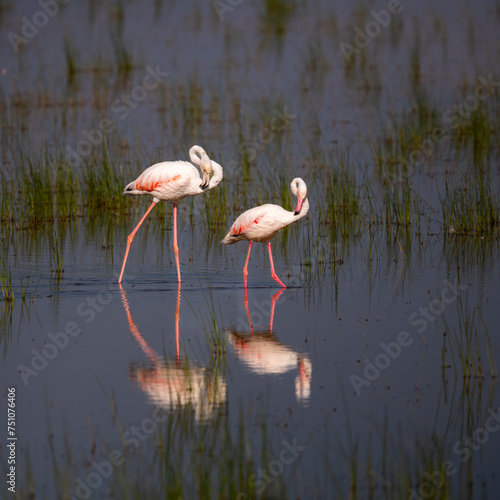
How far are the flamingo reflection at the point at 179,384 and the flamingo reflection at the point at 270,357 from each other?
43cm

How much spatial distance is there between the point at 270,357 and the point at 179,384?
0.92 metres

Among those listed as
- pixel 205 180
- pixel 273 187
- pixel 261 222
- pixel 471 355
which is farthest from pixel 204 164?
pixel 471 355

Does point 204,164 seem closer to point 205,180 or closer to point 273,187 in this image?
point 205,180

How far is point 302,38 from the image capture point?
2719 cm

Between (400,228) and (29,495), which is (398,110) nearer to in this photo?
(400,228)

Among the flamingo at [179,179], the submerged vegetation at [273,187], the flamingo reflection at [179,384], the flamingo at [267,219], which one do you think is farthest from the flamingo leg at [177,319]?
the flamingo at [179,179]

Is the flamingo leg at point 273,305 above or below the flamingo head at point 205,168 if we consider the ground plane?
below

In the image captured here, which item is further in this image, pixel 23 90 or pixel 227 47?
pixel 227 47

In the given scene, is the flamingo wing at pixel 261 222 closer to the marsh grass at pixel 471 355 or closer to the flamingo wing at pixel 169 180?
the flamingo wing at pixel 169 180

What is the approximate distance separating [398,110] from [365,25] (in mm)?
10169

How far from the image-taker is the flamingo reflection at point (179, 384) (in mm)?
5949

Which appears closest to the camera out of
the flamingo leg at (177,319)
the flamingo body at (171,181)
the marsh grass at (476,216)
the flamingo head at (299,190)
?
the flamingo leg at (177,319)

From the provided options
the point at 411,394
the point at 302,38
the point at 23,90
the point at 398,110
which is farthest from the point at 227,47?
the point at 411,394

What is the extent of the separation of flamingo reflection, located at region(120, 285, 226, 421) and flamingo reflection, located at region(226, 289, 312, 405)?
1.40 ft
